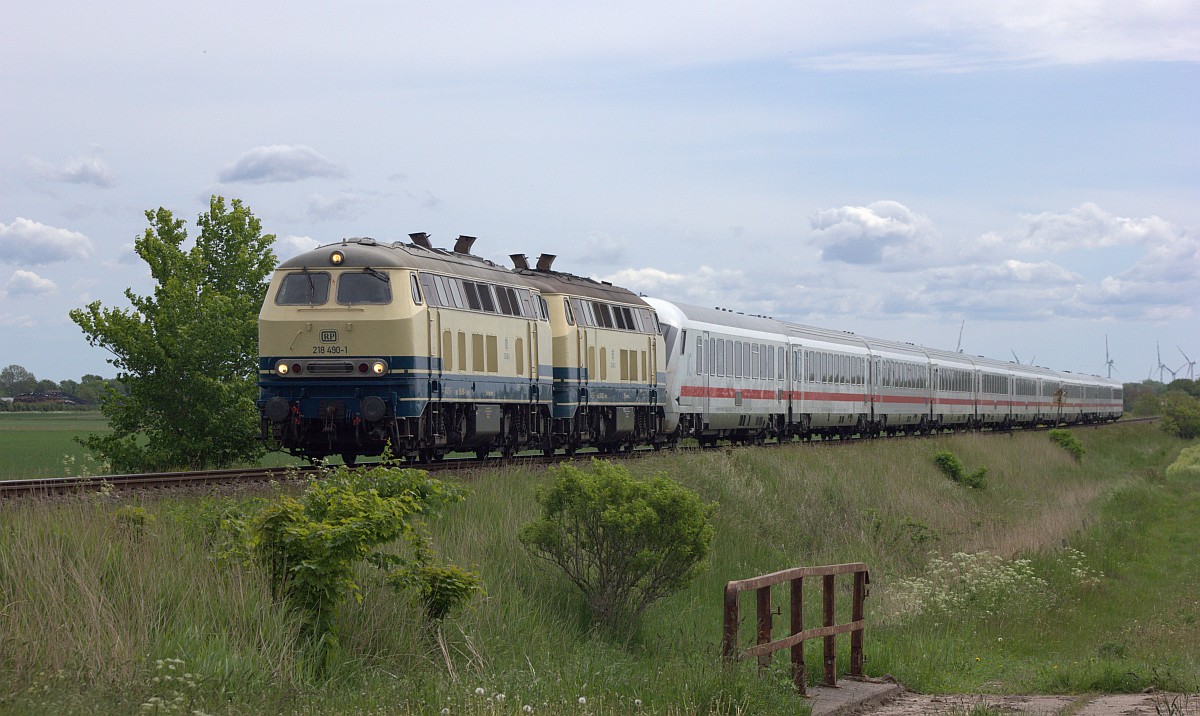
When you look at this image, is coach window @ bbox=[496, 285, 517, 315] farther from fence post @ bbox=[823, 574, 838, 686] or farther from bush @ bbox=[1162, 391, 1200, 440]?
bush @ bbox=[1162, 391, 1200, 440]

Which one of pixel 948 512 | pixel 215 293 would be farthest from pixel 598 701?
pixel 948 512

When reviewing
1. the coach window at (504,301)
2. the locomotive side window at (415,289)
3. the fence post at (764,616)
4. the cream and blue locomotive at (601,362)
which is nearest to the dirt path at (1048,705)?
the fence post at (764,616)

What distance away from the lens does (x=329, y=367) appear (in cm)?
2070

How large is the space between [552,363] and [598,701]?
16.4 m

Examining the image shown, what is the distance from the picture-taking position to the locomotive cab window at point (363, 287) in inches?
816

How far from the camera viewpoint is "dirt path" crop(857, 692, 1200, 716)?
12.1 m

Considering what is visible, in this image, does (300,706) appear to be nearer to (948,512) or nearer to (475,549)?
(475,549)

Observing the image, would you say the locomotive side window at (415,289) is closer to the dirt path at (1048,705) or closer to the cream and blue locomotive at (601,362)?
the cream and blue locomotive at (601,362)

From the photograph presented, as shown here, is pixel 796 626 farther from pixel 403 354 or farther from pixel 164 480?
pixel 164 480

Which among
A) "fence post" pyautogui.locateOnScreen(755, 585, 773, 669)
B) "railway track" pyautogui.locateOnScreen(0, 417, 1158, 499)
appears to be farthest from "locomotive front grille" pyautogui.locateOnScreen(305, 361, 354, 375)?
"fence post" pyautogui.locateOnScreen(755, 585, 773, 669)

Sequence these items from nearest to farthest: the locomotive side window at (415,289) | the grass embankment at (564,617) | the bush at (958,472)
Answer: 1. the grass embankment at (564,617)
2. the locomotive side window at (415,289)
3. the bush at (958,472)

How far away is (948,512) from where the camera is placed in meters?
31.5

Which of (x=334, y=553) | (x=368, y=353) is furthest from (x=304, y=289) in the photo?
(x=334, y=553)

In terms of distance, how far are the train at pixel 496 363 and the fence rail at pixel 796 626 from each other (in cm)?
432
